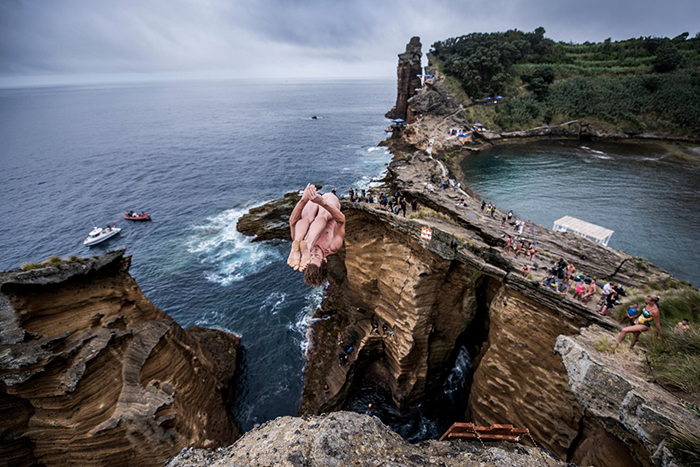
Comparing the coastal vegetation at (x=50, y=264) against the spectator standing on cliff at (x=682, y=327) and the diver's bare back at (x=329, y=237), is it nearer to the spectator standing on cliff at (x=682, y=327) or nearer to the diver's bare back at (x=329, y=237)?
the diver's bare back at (x=329, y=237)

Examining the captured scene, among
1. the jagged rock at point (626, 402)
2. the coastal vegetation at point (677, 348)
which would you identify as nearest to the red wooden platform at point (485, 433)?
the jagged rock at point (626, 402)

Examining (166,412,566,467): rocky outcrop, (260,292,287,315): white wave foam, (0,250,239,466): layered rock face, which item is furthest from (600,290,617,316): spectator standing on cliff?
(260,292,287,315): white wave foam

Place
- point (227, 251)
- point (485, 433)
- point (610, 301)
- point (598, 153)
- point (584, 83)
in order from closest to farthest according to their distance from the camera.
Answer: point (485, 433) → point (610, 301) → point (227, 251) → point (598, 153) → point (584, 83)

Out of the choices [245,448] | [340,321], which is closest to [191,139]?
[340,321]

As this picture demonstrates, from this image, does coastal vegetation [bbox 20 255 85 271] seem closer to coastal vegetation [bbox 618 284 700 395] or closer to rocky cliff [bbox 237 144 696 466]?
rocky cliff [bbox 237 144 696 466]

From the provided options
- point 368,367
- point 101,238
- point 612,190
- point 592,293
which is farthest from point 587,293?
point 101,238

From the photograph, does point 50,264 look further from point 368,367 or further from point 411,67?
point 411,67
